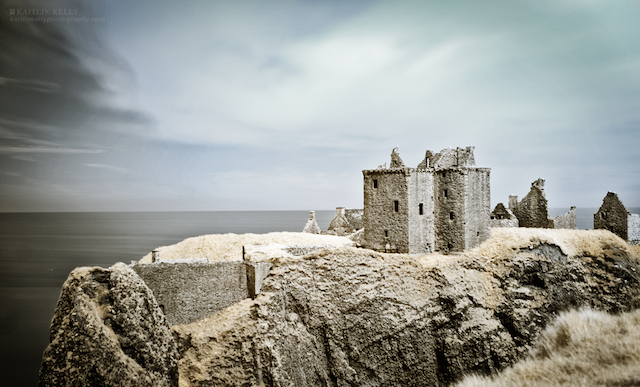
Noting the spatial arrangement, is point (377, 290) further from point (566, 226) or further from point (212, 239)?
point (566, 226)

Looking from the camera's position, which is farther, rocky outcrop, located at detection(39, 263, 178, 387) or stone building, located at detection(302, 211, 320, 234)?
stone building, located at detection(302, 211, 320, 234)

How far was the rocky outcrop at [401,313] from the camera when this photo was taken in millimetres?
15930

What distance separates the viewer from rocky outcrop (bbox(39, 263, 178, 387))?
1035cm

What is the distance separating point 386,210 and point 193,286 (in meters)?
13.4

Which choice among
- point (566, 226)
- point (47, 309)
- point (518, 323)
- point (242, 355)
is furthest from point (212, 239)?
point (566, 226)

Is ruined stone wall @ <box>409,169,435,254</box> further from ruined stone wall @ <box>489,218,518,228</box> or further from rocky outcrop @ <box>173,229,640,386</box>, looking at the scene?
ruined stone wall @ <box>489,218,518,228</box>

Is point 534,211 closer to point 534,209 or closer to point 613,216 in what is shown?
point 534,209

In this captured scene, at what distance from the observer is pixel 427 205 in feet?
76.6

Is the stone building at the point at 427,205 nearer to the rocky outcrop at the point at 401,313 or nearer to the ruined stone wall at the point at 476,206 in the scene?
the ruined stone wall at the point at 476,206

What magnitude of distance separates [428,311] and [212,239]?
1900cm

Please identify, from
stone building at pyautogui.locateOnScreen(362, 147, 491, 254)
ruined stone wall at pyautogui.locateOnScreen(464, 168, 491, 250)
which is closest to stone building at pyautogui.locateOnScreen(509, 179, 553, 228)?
ruined stone wall at pyautogui.locateOnScreen(464, 168, 491, 250)

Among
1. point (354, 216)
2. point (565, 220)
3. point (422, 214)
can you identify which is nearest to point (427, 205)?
point (422, 214)

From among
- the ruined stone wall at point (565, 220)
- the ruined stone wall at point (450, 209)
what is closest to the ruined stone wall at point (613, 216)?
the ruined stone wall at point (565, 220)

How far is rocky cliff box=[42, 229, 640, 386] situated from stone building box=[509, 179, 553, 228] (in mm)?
7166
